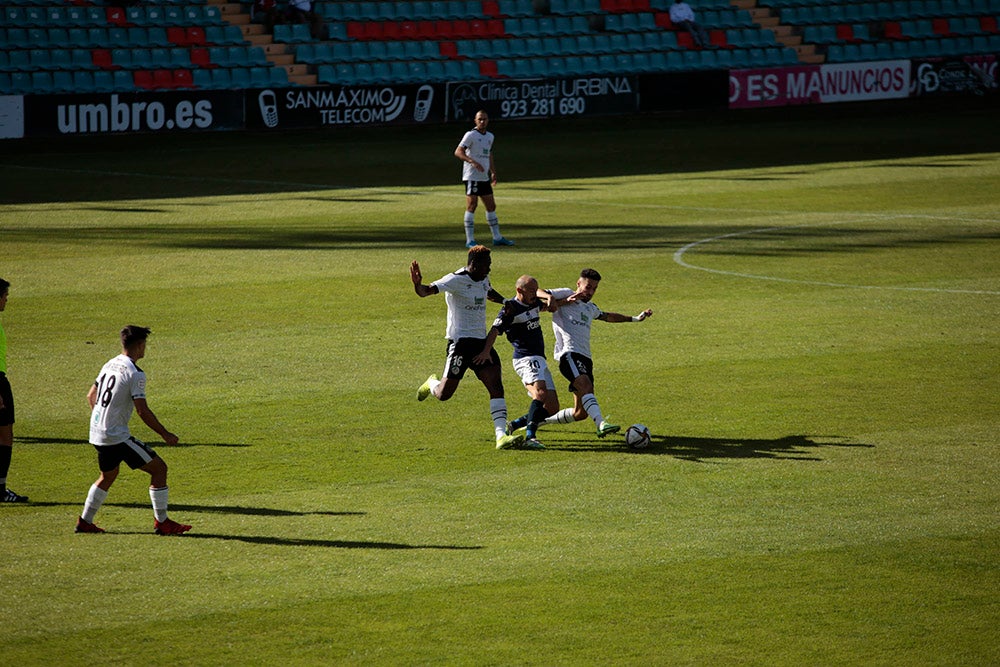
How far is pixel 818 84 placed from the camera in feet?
138

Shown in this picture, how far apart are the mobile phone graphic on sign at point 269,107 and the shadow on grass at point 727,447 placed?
25.2 metres

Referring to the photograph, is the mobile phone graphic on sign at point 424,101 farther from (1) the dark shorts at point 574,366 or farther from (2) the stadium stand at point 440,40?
(1) the dark shorts at point 574,366

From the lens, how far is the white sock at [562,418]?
11883mm

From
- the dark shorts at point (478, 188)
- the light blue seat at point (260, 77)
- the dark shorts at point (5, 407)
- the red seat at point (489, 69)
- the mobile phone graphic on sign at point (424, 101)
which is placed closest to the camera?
the dark shorts at point (5, 407)

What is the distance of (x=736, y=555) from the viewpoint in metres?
8.86

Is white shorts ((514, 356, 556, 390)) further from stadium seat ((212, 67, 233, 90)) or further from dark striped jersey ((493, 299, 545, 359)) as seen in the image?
stadium seat ((212, 67, 233, 90))

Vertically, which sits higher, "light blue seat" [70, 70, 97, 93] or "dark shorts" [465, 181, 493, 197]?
"light blue seat" [70, 70, 97, 93]

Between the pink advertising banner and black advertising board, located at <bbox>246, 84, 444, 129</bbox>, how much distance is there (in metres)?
9.77

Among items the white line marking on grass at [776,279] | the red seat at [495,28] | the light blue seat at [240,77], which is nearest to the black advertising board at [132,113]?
the light blue seat at [240,77]

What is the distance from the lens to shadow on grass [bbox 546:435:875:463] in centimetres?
1112

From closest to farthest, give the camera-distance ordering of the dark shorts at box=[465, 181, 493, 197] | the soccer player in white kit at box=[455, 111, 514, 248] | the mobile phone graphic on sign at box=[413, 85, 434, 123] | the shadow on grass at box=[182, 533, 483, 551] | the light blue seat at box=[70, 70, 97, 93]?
the shadow on grass at box=[182, 533, 483, 551], the soccer player in white kit at box=[455, 111, 514, 248], the dark shorts at box=[465, 181, 493, 197], the light blue seat at box=[70, 70, 97, 93], the mobile phone graphic on sign at box=[413, 85, 434, 123]

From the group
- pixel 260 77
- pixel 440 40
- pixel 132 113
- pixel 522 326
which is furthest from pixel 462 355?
pixel 440 40

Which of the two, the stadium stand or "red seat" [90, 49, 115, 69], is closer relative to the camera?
"red seat" [90, 49, 115, 69]

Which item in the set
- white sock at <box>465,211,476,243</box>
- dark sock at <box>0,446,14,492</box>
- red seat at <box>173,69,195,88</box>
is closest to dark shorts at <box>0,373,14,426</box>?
dark sock at <box>0,446,14,492</box>
